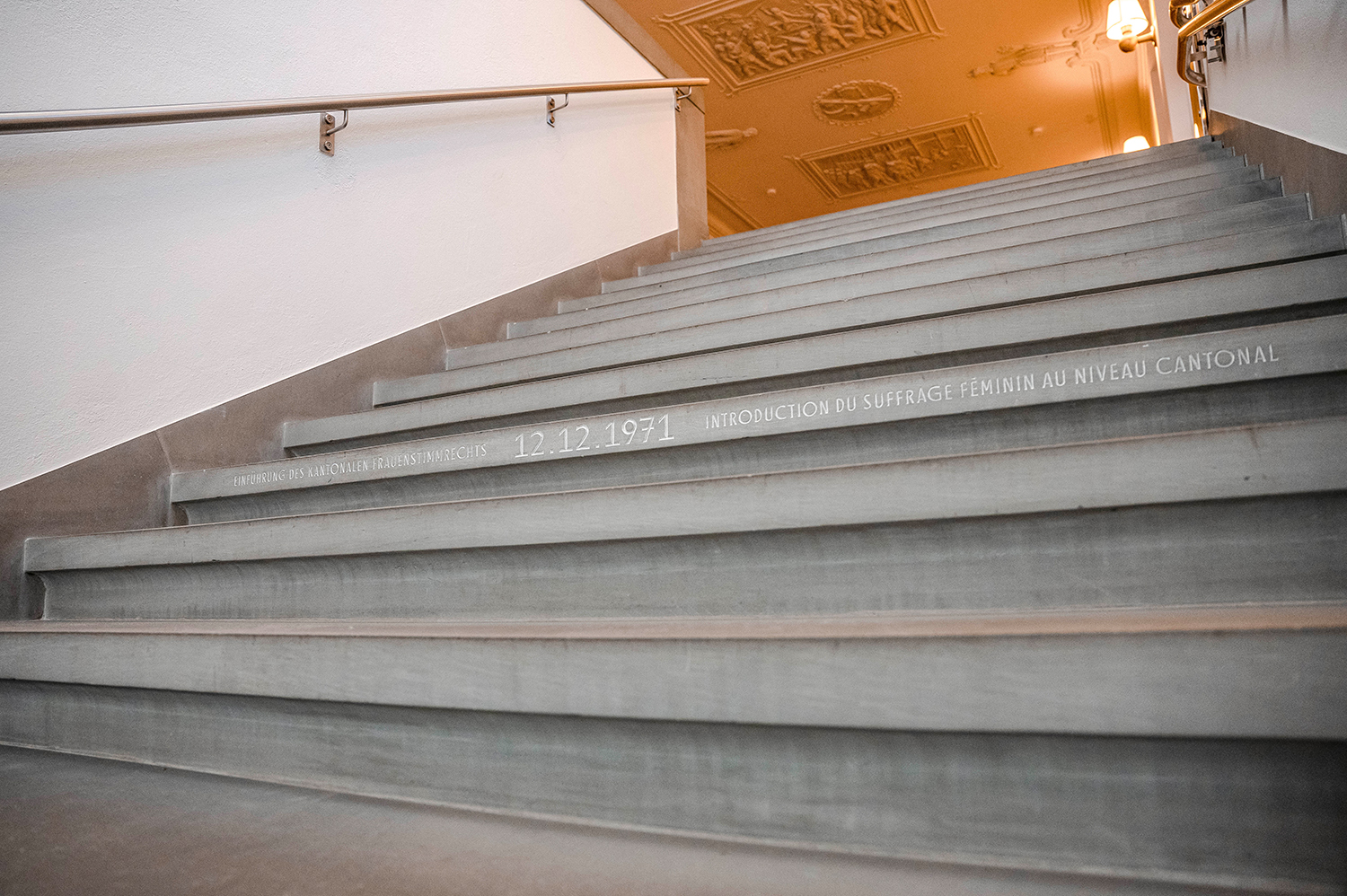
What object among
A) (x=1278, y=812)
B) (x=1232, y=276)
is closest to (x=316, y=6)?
(x=1232, y=276)

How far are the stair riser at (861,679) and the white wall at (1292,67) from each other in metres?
1.28

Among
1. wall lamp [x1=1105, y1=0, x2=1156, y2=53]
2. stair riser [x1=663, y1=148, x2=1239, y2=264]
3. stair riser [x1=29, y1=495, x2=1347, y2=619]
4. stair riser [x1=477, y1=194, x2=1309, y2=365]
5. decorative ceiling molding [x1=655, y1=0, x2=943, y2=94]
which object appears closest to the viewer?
stair riser [x1=29, y1=495, x2=1347, y2=619]

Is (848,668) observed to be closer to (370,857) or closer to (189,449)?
(370,857)

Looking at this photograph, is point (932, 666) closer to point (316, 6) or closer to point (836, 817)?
point (836, 817)

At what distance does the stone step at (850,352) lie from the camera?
4.18 feet

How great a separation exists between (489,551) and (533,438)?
0.33m

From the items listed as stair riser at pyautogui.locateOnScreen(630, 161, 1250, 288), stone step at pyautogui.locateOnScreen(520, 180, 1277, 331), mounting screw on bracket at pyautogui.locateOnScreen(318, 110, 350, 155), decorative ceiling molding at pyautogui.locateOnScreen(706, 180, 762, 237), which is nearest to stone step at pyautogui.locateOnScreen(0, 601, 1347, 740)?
stone step at pyautogui.locateOnScreen(520, 180, 1277, 331)

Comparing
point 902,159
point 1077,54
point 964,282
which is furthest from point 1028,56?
point 964,282

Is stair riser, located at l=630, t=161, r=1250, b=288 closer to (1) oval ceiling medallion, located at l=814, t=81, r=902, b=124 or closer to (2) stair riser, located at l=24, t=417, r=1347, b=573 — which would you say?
(2) stair riser, located at l=24, t=417, r=1347, b=573

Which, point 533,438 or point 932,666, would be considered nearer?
point 932,666

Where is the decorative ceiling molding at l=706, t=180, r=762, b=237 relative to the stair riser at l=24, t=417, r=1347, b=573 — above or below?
above

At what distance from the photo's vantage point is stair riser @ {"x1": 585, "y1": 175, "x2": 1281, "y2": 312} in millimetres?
1953

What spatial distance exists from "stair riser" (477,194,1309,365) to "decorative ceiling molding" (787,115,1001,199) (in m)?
6.65

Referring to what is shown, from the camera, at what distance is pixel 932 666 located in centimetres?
71
